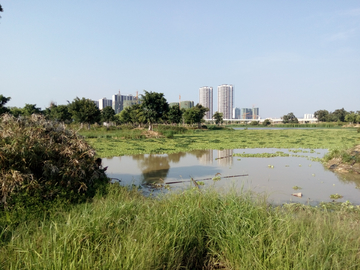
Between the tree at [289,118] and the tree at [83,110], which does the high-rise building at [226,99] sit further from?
the tree at [83,110]

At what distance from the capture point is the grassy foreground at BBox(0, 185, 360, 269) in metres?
2.68

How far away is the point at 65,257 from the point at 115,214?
3.51ft

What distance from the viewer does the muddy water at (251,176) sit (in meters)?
7.67

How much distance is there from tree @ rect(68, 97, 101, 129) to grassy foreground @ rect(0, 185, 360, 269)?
3565 centimetres

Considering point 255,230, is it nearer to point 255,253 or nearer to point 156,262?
point 255,253

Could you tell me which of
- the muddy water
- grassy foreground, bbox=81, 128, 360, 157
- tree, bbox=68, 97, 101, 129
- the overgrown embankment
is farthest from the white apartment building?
the overgrown embankment

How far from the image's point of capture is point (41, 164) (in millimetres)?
4957

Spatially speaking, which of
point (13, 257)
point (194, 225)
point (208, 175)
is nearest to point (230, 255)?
point (194, 225)

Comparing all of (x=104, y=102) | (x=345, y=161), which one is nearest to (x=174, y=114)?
(x=345, y=161)

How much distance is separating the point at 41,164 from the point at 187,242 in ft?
11.0

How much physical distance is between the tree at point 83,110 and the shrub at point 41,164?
33.2 m

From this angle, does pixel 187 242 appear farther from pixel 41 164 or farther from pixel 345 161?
pixel 345 161

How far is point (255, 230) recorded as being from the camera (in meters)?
3.35

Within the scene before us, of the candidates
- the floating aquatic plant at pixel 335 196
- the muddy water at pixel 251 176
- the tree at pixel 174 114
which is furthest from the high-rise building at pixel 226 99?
the floating aquatic plant at pixel 335 196
